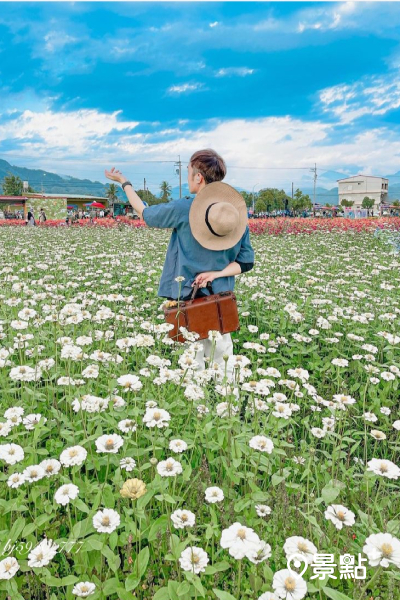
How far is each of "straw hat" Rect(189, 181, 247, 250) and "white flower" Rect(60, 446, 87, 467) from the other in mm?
1803

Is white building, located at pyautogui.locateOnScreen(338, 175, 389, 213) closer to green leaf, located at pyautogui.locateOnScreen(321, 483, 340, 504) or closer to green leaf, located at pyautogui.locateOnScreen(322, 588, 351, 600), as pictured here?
green leaf, located at pyautogui.locateOnScreen(321, 483, 340, 504)

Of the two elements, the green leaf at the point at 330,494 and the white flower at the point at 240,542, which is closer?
the white flower at the point at 240,542

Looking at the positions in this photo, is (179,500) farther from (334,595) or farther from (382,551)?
(382,551)

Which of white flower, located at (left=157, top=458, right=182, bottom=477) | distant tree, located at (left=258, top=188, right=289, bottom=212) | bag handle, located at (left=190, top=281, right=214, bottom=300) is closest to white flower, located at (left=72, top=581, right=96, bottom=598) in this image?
white flower, located at (left=157, top=458, right=182, bottom=477)

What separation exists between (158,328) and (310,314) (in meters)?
2.46

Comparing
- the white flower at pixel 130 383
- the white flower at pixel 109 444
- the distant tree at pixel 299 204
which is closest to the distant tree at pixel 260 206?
the distant tree at pixel 299 204

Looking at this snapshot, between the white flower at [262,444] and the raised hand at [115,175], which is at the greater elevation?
the raised hand at [115,175]

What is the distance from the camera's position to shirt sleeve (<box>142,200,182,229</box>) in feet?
10.4

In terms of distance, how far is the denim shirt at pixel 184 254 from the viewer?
3197 mm

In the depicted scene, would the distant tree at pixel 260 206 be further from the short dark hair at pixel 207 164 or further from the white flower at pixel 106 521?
the white flower at pixel 106 521

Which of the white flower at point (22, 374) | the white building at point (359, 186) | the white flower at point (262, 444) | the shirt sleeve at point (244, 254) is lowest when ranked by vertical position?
the white flower at point (262, 444)

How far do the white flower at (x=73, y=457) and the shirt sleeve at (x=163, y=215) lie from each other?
1815mm

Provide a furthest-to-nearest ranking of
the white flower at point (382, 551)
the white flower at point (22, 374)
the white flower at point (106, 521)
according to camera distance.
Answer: the white flower at point (22, 374)
the white flower at point (106, 521)
the white flower at point (382, 551)

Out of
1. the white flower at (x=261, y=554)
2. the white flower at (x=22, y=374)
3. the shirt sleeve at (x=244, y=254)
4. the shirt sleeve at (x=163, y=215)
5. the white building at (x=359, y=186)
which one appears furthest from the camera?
the white building at (x=359, y=186)
